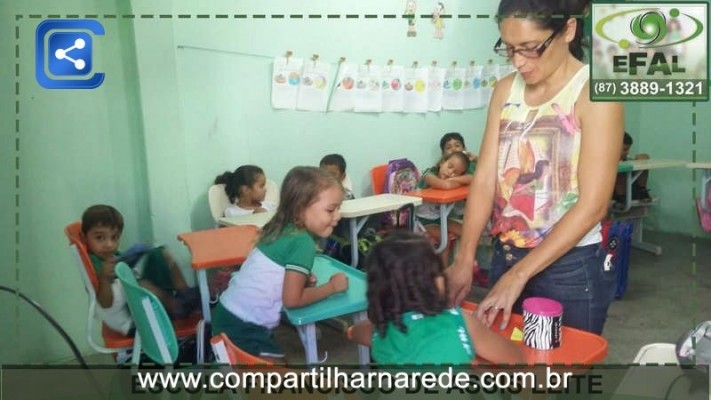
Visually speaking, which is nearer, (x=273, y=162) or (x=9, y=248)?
(x=9, y=248)

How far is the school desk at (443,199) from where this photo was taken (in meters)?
2.97

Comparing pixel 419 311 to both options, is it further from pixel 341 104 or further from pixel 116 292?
pixel 341 104

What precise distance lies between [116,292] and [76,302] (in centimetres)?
71

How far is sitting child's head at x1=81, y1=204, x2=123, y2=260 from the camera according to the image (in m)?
1.82

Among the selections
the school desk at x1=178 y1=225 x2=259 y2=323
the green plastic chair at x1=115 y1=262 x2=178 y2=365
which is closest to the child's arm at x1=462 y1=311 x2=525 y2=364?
the green plastic chair at x1=115 y1=262 x2=178 y2=365

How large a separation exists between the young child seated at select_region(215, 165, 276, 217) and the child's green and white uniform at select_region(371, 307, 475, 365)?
1791mm

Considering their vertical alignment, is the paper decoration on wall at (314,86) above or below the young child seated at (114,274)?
above

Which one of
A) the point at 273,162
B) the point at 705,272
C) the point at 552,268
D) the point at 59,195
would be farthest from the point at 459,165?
the point at 552,268

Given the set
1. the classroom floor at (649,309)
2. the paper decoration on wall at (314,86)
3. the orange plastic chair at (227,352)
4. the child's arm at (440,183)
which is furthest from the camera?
the child's arm at (440,183)

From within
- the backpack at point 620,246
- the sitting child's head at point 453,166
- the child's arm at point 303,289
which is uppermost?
the sitting child's head at point 453,166

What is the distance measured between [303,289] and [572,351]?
62 cm

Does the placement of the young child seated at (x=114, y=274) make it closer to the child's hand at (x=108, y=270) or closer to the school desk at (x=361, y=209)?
the child's hand at (x=108, y=270)

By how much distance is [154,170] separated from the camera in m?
2.44

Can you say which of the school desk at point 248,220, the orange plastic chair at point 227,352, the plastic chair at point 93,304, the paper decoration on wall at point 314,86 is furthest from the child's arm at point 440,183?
the orange plastic chair at point 227,352
